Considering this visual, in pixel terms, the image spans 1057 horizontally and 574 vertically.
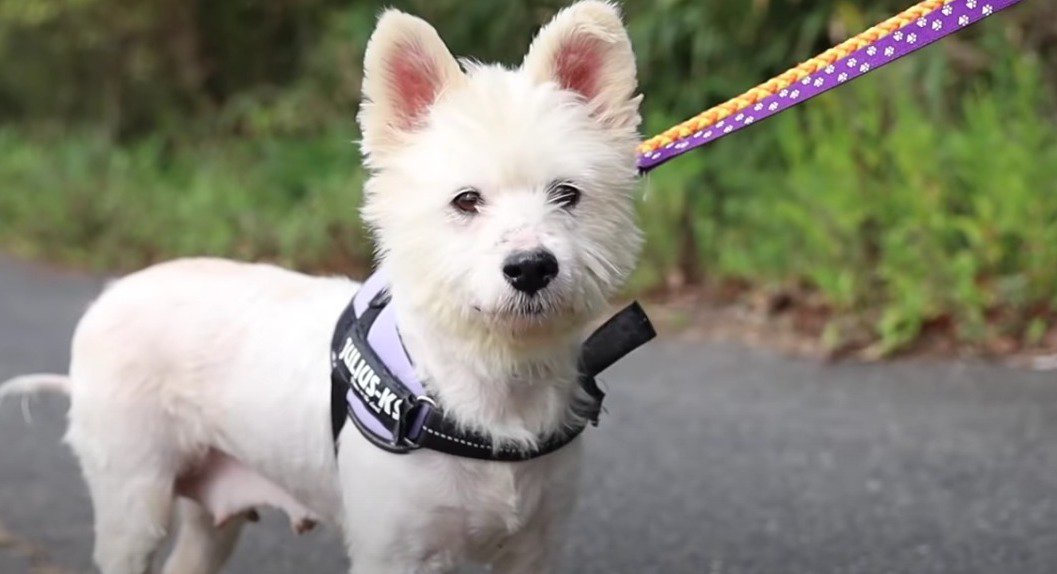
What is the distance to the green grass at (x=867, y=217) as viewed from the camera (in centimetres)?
782

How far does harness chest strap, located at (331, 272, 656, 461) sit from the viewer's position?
3334mm

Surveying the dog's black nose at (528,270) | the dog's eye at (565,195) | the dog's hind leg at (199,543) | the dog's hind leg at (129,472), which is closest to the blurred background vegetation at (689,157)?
the dog's hind leg at (199,543)

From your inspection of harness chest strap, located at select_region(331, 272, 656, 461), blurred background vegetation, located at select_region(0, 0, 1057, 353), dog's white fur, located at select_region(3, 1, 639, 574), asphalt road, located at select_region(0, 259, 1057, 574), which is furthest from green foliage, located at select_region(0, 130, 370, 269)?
harness chest strap, located at select_region(331, 272, 656, 461)

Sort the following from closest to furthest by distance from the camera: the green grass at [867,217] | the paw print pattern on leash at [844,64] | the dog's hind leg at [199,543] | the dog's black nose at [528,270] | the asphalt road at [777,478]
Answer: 1. the dog's black nose at [528,270]
2. the paw print pattern on leash at [844,64]
3. the dog's hind leg at [199,543]
4. the asphalt road at [777,478]
5. the green grass at [867,217]

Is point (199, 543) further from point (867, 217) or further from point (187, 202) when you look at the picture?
point (187, 202)

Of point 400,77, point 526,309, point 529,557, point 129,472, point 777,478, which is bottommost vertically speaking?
point 777,478

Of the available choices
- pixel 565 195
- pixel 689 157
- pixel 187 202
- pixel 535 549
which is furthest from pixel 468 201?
pixel 187 202

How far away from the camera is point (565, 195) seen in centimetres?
317

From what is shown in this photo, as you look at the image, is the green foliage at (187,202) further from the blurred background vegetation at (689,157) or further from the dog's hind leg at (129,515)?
the dog's hind leg at (129,515)

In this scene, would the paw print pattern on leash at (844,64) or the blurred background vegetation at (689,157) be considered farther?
the blurred background vegetation at (689,157)

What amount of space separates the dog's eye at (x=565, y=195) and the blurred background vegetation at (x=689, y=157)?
4900mm

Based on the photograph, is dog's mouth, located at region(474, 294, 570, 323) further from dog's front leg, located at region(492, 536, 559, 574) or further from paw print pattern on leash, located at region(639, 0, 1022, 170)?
dog's front leg, located at region(492, 536, 559, 574)

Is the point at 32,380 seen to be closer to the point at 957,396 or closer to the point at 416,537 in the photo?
the point at 416,537

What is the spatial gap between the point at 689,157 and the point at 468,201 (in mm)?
7724
